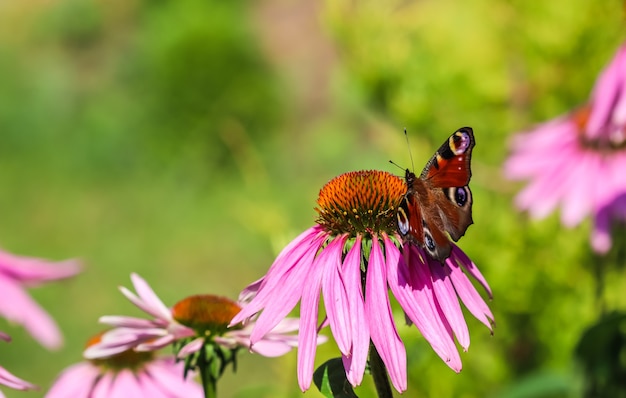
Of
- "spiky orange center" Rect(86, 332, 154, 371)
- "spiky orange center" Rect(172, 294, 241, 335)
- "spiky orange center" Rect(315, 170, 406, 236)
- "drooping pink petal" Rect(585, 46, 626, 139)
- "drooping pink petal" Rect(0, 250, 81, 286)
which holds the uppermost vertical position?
"drooping pink petal" Rect(585, 46, 626, 139)

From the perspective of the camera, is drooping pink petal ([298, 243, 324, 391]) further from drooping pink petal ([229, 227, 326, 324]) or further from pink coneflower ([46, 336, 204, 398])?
pink coneflower ([46, 336, 204, 398])

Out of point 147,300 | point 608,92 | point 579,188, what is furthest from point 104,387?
point 579,188

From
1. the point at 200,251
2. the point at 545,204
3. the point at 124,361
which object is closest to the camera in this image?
the point at 124,361

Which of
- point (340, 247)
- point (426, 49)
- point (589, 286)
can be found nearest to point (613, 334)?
point (340, 247)

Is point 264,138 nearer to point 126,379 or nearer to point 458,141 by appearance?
point 126,379

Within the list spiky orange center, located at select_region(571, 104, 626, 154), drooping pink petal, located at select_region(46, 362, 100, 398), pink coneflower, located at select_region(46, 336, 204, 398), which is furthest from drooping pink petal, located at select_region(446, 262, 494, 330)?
spiky orange center, located at select_region(571, 104, 626, 154)

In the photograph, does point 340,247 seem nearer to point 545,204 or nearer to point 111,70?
point 545,204

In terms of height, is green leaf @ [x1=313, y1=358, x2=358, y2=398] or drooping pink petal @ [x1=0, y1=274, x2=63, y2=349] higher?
drooping pink petal @ [x1=0, y1=274, x2=63, y2=349]
